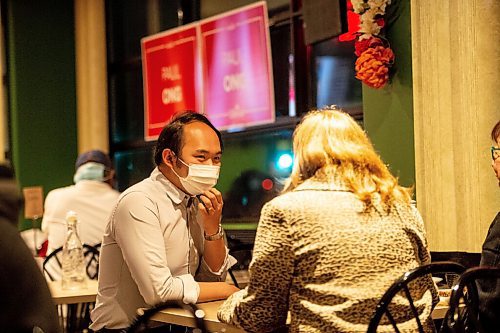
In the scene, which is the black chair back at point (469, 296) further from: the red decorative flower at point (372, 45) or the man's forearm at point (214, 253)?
the red decorative flower at point (372, 45)

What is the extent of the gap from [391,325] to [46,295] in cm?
92

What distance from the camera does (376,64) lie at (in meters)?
4.82

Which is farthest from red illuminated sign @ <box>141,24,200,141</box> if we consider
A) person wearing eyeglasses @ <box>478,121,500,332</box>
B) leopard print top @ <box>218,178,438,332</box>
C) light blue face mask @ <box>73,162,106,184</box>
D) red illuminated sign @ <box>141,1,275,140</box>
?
leopard print top @ <box>218,178,438,332</box>

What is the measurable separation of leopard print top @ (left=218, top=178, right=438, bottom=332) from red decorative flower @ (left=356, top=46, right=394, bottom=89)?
98.5 inches

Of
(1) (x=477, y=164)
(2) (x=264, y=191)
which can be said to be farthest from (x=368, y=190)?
(2) (x=264, y=191)

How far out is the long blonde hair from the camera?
2.43 m

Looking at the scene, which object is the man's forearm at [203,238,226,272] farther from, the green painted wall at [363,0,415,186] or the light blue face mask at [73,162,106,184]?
the light blue face mask at [73,162,106,184]

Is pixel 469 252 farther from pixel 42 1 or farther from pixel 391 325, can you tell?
pixel 42 1

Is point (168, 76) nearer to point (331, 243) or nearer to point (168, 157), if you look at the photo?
point (168, 157)

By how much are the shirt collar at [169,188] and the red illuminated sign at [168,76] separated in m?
3.80

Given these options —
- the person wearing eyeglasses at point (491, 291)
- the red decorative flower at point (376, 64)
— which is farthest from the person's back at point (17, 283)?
the red decorative flower at point (376, 64)

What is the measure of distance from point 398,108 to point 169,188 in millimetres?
2009

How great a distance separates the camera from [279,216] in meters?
2.35

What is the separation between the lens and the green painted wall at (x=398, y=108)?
4820 millimetres
